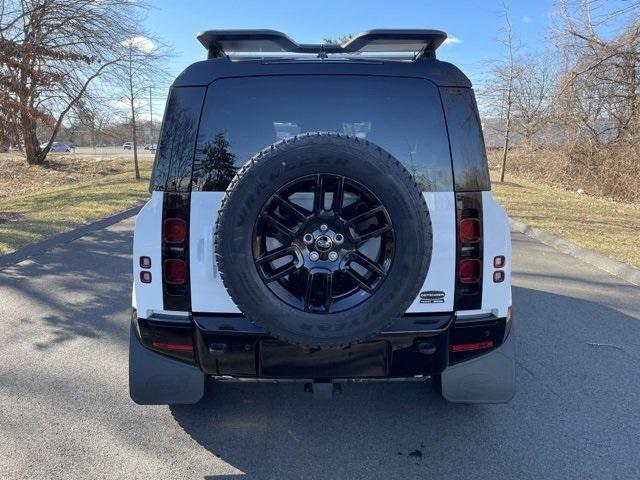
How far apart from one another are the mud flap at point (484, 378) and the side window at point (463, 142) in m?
0.92

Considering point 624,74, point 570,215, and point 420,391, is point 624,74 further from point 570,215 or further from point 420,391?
point 420,391

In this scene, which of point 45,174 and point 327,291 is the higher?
point 45,174

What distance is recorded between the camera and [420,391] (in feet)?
11.1

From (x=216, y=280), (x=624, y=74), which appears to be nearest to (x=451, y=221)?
(x=216, y=280)

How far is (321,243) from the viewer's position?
89.7 inches

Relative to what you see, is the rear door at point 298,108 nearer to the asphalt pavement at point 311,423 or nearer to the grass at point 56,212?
the asphalt pavement at point 311,423

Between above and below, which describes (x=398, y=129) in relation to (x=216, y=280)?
above

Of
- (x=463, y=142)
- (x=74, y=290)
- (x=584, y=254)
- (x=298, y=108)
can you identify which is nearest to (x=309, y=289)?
(x=298, y=108)

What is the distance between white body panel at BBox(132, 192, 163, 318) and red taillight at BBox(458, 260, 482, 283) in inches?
60.2

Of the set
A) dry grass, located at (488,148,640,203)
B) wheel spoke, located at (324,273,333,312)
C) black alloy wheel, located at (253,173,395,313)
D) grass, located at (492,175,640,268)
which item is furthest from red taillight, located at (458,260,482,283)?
dry grass, located at (488,148,640,203)

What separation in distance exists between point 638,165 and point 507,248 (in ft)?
51.4

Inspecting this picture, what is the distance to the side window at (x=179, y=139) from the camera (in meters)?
2.43

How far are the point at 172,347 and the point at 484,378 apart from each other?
1.70 m

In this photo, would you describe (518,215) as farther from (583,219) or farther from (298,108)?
(298,108)
